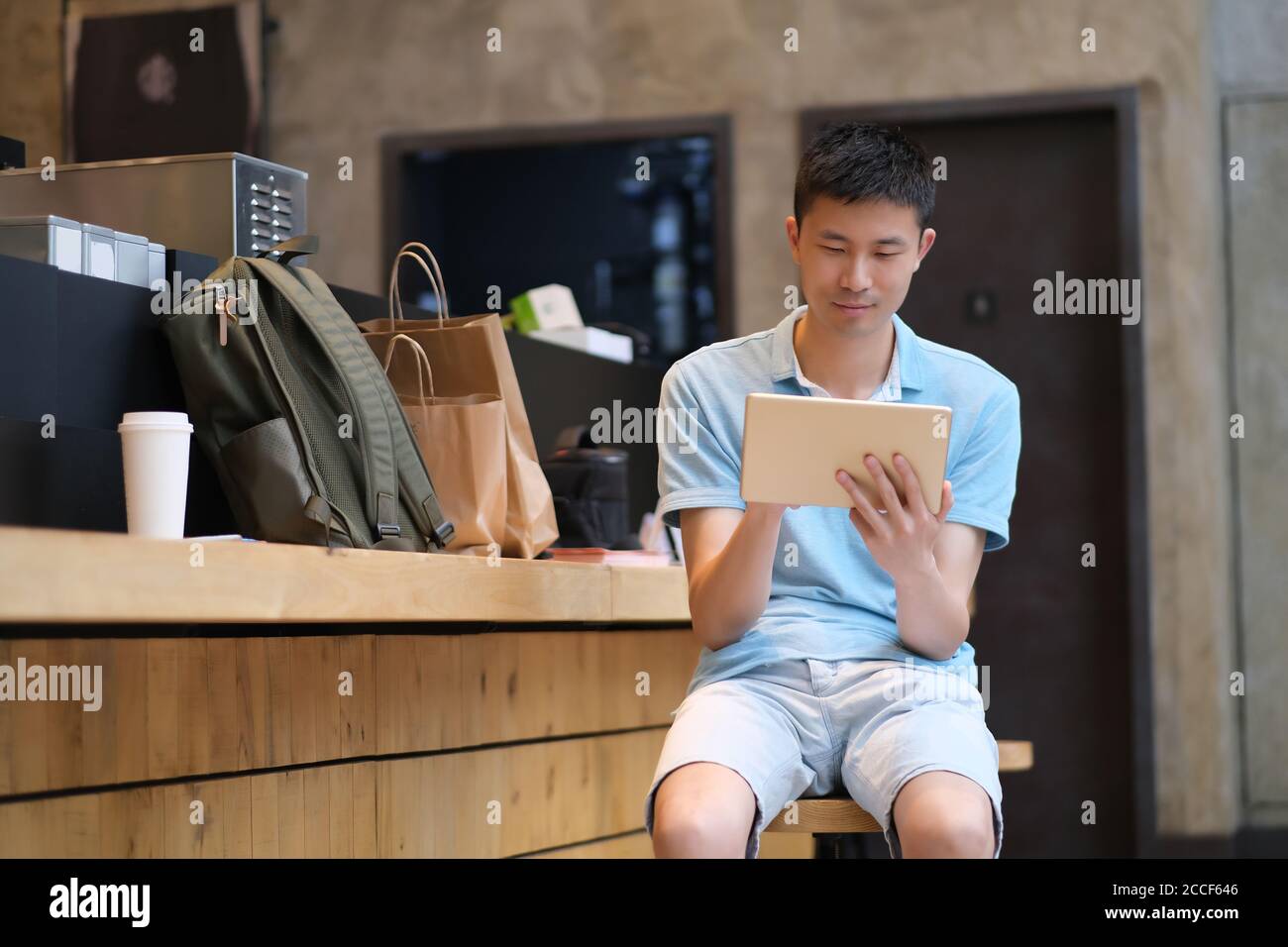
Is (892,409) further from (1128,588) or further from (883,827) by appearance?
(1128,588)

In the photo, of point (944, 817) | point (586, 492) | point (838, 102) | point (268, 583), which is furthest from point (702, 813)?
point (838, 102)

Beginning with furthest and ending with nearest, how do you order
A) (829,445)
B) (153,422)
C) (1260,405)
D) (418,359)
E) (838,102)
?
(838,102) < (1260,405) < (418,359) < (153,422) < (829,445)

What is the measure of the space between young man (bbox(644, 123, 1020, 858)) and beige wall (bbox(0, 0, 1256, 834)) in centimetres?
260

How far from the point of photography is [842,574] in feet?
5.71

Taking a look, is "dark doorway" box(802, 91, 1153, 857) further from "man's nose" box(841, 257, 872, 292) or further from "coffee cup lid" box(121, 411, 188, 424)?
"coffee cup lid" box(121, 411, 188, 424)

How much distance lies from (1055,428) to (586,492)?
2.05m

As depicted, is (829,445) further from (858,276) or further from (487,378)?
(487,378)

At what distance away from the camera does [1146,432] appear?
421 cm

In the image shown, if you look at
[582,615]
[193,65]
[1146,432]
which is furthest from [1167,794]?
[193,65]

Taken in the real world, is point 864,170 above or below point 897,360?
above

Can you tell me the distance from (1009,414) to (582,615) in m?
0.67

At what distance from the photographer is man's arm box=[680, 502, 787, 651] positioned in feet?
5.21

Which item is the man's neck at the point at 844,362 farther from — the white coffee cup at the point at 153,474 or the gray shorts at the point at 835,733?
the white coffee cup at the point at 153,474

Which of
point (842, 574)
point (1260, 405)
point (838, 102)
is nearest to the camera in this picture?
point (842, 574)
